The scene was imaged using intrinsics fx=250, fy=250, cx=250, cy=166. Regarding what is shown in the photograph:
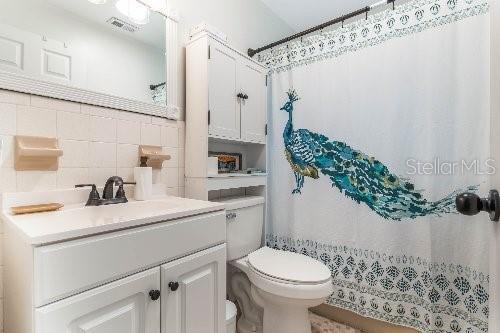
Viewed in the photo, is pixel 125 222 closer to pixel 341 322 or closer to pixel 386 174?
pixel 386 174

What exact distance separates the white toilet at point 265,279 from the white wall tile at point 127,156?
55 cm

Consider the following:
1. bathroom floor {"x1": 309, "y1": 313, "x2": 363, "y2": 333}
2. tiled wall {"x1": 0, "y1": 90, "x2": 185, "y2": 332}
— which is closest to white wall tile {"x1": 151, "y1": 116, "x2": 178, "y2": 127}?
tiled wall {"x1": 0, "y1": 90, "x2": 185, "y2": 332}

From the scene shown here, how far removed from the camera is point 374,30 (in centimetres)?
140

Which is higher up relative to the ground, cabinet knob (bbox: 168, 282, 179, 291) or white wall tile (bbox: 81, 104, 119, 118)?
white wall tile (bbox: 81, 104, 119, 118)

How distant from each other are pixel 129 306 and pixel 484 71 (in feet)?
5.53

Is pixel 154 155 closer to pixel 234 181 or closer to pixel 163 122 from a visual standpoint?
pixel 163 122

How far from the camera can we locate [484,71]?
3.68 ft

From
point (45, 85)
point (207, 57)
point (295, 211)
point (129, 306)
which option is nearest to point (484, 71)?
point (295, 211)

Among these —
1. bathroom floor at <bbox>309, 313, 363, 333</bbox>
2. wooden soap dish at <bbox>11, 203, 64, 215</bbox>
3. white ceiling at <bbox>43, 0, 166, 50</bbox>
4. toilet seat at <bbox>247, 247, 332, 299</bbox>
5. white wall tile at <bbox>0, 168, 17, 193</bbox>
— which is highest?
white ceiling at <bbox>43, 0, 166, 50</bbox>

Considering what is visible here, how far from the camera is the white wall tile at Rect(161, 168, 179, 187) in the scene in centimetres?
136

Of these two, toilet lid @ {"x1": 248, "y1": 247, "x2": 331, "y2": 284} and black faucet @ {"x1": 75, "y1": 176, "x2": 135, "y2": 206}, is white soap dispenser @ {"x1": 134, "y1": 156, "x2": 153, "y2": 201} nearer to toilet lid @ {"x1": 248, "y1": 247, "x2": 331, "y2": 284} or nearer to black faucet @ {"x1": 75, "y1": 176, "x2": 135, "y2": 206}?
black faucet @ {"x1": 75, "y1": 176, "x2": 135, "y2": 206}

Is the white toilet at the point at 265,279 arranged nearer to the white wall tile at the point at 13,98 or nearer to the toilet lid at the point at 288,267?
the toilet lid at the point at 288,267

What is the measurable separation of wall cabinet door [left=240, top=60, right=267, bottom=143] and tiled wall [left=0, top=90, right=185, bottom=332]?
0.46m

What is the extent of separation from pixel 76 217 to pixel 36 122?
0.44 meters
